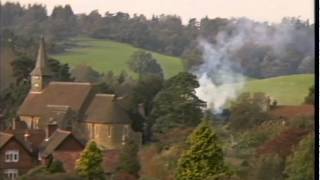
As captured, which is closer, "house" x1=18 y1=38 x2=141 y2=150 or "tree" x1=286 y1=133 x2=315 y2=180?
"tree" x1=286 y1=133 x2=315 y2=180

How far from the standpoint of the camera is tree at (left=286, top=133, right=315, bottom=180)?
237 cm

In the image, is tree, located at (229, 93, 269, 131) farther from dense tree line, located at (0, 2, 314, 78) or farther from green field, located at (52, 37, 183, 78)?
green field, located at (52, 37, 183, 78)

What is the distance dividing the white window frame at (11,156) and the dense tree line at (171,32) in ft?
1.24

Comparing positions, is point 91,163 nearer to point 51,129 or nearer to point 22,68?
point 51,129

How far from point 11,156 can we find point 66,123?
0.73ft

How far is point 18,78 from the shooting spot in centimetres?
251

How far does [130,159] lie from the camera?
248 centimetres

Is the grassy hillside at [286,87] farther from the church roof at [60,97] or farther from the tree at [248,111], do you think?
the church roof at [60,97]

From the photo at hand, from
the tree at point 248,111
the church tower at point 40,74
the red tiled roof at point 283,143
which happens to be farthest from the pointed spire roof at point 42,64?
the red tiled roof at point 283,143

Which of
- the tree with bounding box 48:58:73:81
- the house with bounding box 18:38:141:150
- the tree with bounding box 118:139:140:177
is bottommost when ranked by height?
the tree with bounding box 118:139:140:177

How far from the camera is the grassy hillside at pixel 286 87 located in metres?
2.40

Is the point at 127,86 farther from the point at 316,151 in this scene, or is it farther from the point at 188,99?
the point at 316,151

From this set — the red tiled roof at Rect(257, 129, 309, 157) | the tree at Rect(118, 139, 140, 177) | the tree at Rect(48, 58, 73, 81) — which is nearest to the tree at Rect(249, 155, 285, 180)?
the red tiled roof at Rect(257, 129, 309, 157)

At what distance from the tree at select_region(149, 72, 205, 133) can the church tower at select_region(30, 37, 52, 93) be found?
39cm
